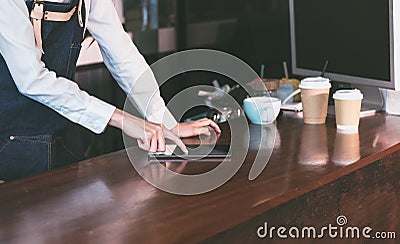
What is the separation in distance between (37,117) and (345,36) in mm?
1187

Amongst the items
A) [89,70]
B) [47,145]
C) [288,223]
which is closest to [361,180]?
[288,223]

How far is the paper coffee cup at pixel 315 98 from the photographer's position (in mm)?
2460

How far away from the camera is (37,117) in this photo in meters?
2.21

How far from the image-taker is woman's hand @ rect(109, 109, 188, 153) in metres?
2.07

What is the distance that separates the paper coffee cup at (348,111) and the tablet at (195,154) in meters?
0.43

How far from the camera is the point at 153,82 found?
2463 millimetres

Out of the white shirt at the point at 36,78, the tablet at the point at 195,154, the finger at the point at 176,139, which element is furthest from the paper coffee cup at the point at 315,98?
the white shirt at the point at 36,78

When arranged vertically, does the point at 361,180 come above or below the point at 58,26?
below

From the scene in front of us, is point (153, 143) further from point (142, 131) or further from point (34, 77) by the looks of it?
point (34, 77)

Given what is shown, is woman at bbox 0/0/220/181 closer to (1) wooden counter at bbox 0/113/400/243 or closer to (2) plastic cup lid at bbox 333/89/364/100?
(1) wooden counter at bbox 0/113/400/243

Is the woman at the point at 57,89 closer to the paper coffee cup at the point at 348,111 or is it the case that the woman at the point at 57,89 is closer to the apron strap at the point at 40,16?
the apron strap at the point at 40,16

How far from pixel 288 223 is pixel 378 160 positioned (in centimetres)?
48

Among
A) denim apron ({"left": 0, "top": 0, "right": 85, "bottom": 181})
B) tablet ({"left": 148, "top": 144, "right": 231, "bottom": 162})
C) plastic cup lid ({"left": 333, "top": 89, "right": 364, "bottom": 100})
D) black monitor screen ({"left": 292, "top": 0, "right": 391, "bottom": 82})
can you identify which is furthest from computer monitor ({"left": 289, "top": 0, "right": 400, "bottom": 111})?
denim apron ({"left": 0, "top": 0, "right": 85, "bottom": 181})

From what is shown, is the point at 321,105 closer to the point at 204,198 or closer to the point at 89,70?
the point at 204,198
